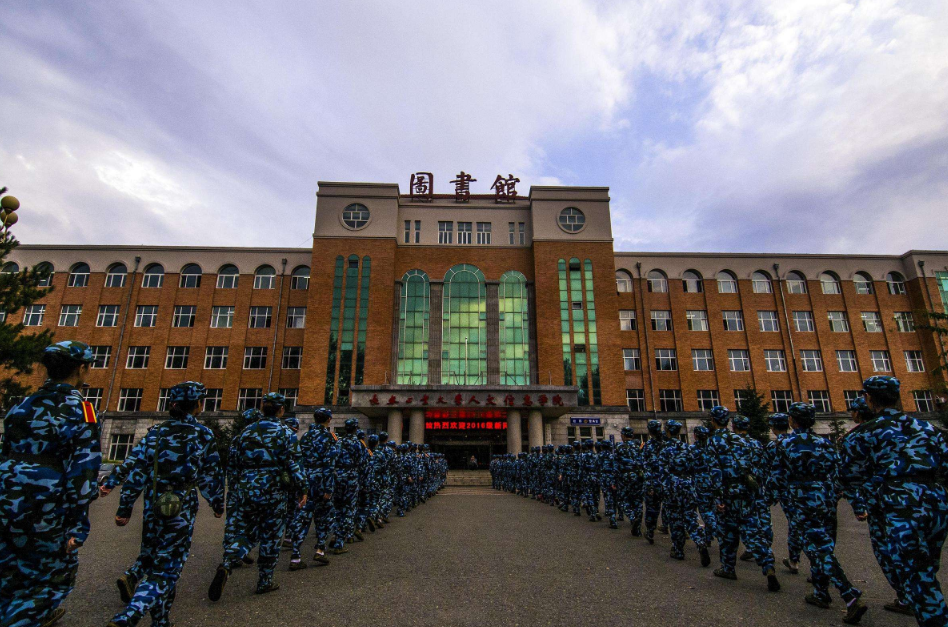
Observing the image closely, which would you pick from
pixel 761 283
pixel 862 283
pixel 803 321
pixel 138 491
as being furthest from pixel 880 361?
pixel 138 491

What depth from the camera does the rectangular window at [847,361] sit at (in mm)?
40188

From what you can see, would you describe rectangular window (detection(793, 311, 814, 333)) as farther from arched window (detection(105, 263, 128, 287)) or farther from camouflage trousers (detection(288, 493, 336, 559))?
arched window (detection(105, 263, 128, 287))

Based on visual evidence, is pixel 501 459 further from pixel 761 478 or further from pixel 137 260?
pixel 137 260

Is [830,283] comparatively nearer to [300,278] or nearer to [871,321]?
[871,321]

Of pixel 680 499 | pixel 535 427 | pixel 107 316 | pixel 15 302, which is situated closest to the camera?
pixel 680 499

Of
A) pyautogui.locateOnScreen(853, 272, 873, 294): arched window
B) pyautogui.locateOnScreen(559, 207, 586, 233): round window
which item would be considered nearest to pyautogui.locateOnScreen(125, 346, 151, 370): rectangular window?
pyautogui.locateOnScreen(559, 207, 586, 233): round window

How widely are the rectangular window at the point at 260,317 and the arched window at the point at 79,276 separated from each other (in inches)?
550

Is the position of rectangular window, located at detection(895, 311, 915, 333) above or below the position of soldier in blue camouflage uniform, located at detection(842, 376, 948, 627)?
above

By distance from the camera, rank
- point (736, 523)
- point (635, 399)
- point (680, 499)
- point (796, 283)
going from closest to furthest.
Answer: point (736, 523), point (680, 499), point (635, 399), point (796, 283)

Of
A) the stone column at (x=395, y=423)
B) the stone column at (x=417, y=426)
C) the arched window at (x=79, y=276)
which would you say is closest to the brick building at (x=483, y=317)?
the arched window at (x=79, y=276)

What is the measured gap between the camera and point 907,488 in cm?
419

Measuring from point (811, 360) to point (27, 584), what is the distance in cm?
4823

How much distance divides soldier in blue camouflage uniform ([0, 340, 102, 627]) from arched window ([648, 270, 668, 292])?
4243 centimetres

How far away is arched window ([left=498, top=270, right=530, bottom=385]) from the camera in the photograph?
38719 millimetres
